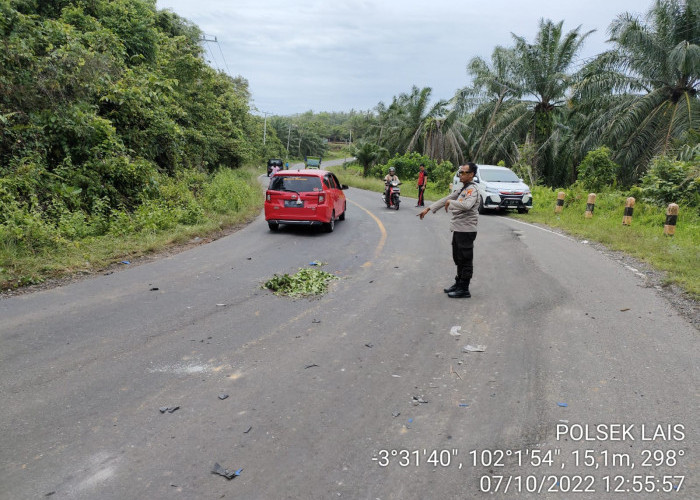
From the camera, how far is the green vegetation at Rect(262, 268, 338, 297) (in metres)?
7.14

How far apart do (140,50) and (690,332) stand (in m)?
19.7

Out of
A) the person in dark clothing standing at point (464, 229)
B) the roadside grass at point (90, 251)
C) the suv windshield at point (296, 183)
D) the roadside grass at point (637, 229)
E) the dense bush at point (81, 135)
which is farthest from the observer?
the suv windshield at point (296, 183)

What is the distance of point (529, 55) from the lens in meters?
29.3

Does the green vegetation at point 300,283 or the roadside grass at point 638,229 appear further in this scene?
the roadside grass at point 638,229

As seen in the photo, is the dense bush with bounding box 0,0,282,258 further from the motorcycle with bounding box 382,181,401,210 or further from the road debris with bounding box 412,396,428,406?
the road debris with bounding box 412,396,428,406

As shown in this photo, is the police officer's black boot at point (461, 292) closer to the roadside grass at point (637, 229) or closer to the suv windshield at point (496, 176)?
the roadside grass at point (637, 229)

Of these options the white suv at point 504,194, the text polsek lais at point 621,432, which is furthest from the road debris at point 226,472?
the white suv at point 504,194

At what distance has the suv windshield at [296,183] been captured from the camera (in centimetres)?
1282

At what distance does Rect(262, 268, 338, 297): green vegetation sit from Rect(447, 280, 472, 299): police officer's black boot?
1897 millimetres

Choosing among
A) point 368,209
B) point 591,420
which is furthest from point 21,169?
point 368,209

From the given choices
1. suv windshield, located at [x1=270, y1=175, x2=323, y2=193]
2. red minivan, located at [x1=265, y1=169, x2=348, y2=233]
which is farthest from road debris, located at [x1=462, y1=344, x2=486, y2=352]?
suv windshield, located at [x1=270, y1=175, x2=323, y2=193]

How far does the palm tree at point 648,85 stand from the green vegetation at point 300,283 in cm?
2035

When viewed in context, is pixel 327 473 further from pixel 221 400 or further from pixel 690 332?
pixel 690 332

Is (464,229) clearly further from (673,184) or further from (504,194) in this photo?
(504,194)
